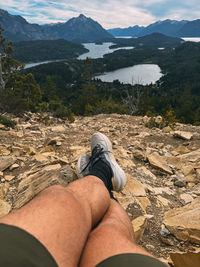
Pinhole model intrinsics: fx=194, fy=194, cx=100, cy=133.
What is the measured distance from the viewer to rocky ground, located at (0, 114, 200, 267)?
1.83 m

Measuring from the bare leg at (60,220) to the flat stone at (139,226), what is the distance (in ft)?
1.86

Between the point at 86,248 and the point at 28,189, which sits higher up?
the point at 86,248

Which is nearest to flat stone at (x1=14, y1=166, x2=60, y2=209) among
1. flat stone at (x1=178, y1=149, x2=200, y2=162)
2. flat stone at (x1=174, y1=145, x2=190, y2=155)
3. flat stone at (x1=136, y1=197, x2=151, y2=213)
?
flat stone at (x1=136, y1=197, x2=151, y2=213)

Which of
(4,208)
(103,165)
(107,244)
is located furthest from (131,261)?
(4,208)

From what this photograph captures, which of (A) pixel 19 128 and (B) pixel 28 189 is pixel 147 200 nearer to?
(B) pixel 28 189

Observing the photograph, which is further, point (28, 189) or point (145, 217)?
point (28, 189)

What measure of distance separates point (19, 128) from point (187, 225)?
4.80 meters

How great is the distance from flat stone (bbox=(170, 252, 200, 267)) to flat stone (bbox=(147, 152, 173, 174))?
1915mm

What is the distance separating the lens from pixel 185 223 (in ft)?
6.13

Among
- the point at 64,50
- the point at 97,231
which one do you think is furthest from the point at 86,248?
the point at 64,50

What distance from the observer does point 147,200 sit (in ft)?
7.89

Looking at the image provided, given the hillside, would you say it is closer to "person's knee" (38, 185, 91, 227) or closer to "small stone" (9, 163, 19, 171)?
"small stone" (9, 163, 19, 171)

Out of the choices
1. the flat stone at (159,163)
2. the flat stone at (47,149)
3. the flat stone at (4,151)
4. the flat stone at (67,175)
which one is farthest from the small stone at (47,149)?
the flat stone at (159,163)

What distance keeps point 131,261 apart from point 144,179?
2091mm
